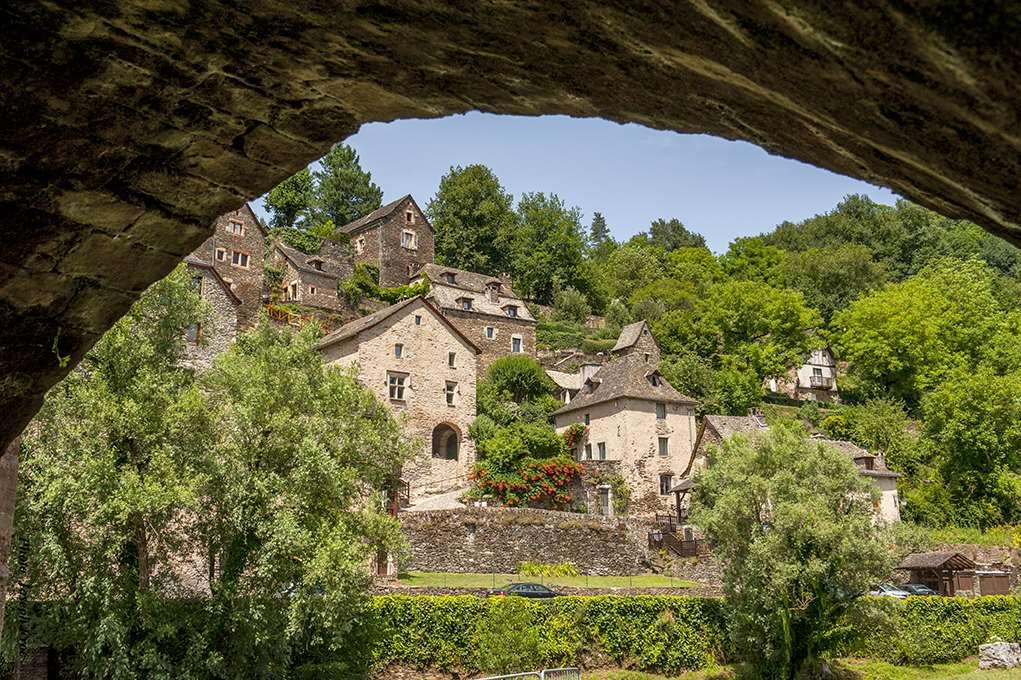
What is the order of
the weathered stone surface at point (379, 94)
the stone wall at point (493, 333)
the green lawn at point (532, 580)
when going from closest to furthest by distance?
the weathered stone surface at point (379, 94) < the green lawn at point (532, 580) < the stone wall at point (493, 333)

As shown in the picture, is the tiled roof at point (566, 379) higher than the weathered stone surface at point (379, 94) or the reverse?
higher

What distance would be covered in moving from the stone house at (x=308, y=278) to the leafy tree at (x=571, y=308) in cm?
2459

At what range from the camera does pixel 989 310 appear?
7288 cm

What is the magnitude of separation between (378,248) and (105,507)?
52.2m

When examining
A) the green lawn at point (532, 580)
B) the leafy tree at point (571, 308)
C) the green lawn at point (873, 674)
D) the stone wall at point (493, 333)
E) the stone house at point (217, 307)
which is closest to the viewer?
the green lawn at point (873, 674)

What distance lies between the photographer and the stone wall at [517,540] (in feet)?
121

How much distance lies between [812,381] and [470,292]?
3688 centimetres

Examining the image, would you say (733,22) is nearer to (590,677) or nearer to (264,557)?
(264,557)

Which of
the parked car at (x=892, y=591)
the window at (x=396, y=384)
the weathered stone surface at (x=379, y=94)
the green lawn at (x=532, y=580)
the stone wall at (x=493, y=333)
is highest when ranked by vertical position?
the stone wall at (x=493, y=333)

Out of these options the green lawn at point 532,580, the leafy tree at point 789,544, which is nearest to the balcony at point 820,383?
the green lawn at point 532,580

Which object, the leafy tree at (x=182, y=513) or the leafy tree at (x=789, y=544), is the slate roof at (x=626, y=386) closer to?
the leafy tree at (x=789, y=544)

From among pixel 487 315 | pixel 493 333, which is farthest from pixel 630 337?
pixel 487 315

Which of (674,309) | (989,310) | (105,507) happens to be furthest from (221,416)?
(989,310)

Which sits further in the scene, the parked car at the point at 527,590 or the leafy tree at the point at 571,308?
the leafy tree at the point at 571,308
